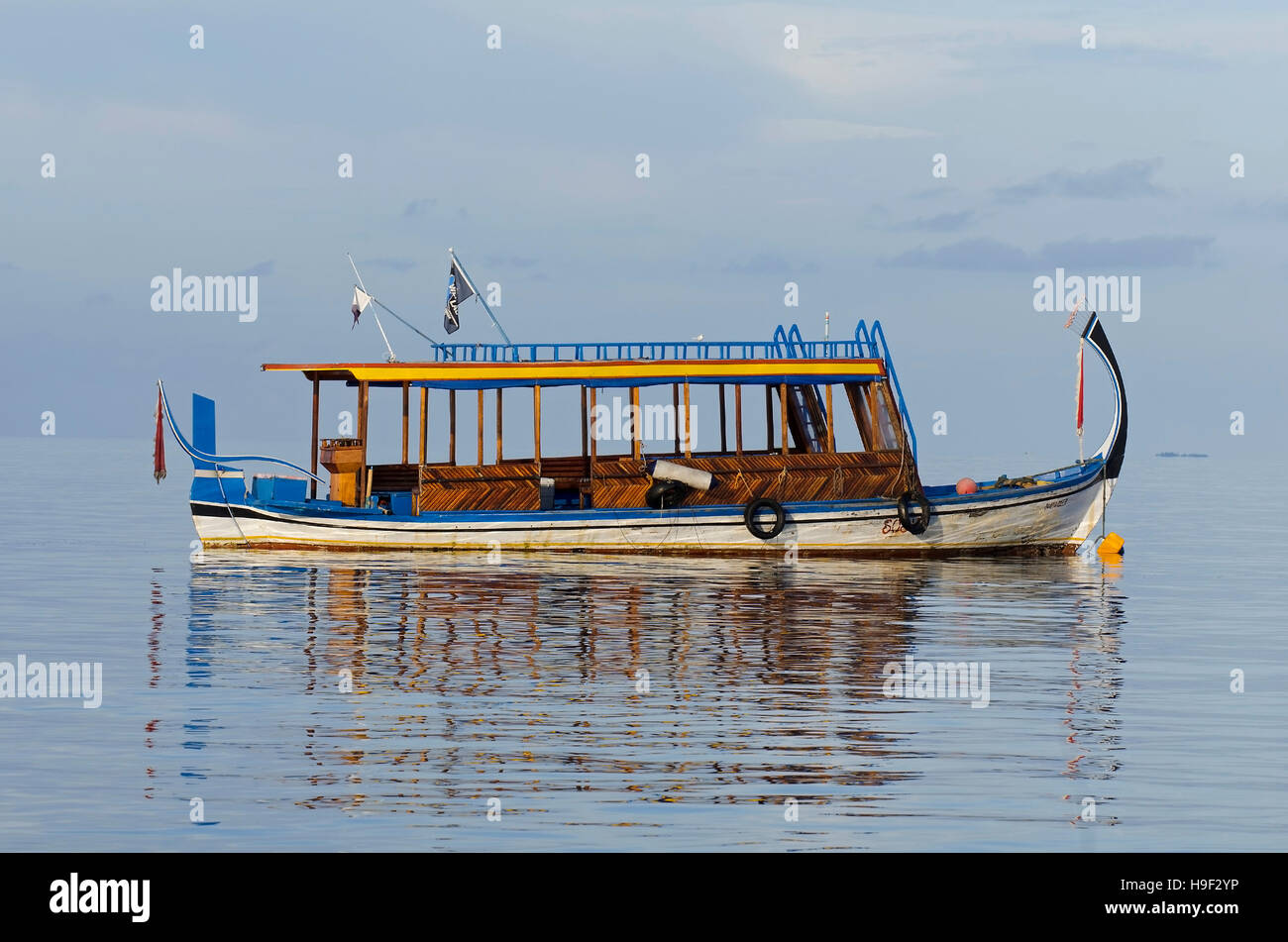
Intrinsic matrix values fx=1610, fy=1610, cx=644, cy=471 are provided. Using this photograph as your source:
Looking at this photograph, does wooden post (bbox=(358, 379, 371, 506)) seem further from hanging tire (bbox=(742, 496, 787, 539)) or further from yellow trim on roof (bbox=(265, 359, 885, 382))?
hanging tire (bbox=(742, 496, 787, 539))

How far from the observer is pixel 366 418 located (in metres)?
32.5

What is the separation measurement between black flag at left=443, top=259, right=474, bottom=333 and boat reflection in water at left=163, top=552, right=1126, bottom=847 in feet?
23.0

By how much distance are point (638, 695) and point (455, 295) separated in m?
18.6

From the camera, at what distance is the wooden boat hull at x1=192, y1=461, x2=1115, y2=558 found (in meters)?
31.8

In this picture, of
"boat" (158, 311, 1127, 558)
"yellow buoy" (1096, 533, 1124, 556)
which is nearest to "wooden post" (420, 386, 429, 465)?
"boat" (158, 311, 1127, 558)

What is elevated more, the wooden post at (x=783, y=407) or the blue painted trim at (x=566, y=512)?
the wooden post at (x=783, y=407)

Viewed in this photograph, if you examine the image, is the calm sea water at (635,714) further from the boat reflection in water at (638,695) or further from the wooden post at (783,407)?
the wooden post at (783,407)

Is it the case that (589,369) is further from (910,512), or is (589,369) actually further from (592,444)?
(910,512)

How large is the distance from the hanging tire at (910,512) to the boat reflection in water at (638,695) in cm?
337

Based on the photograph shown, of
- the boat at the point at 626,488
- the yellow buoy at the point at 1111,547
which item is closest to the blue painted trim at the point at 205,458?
the boat at the point at 626,488

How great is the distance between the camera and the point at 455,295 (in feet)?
110

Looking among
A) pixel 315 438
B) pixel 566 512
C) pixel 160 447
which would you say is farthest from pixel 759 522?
pixel 160 447

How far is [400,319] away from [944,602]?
1338 cm

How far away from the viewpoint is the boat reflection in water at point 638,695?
12047mm
